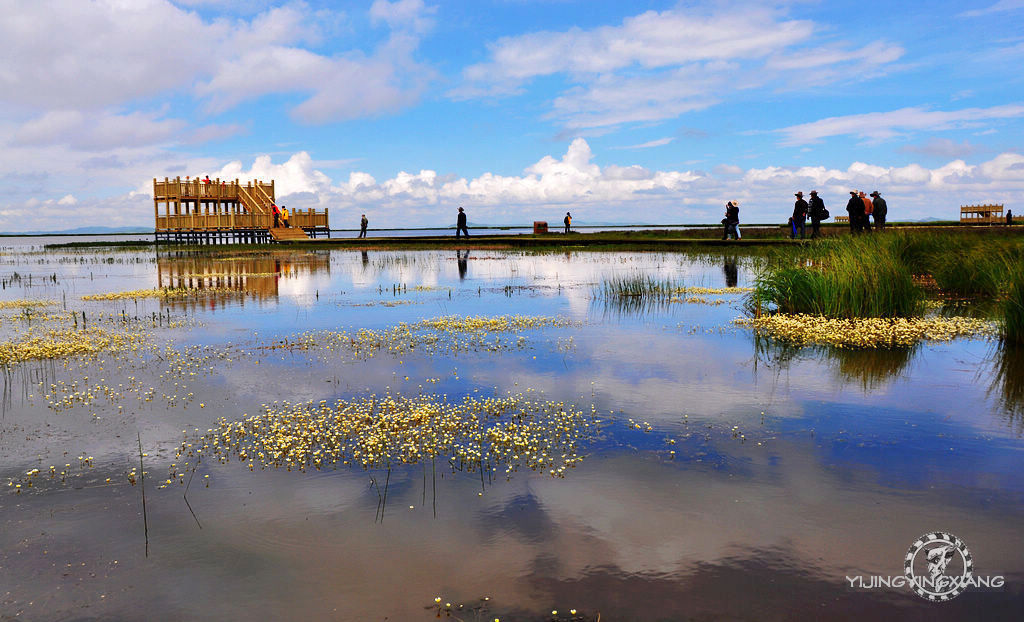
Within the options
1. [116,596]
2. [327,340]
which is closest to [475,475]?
[116,596]

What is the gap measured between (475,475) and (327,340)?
8394 millimetres

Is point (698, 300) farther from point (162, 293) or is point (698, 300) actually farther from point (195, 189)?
point (195, 189)

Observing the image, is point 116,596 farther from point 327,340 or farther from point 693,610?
point 327,340

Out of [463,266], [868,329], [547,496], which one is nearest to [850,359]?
[868,329]

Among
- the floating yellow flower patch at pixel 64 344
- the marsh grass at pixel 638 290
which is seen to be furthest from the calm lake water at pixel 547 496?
the marsh grass at pixel 638 290

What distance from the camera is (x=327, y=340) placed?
14.6m

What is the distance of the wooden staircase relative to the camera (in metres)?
60.3

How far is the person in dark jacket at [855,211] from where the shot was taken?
31484 mm

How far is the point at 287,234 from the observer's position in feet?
202

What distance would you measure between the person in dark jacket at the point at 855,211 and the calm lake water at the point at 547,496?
2013 cm

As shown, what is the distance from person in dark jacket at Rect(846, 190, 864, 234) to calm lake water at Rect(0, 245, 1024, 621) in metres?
20.1

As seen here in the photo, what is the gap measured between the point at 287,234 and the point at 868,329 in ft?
179

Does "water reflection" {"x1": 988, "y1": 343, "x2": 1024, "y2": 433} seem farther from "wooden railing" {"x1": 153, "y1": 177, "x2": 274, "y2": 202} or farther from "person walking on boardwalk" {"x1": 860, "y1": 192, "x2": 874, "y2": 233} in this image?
"wooden railing" {"x1": 153, "y1": 177, "x2": 274, "y2": 202}

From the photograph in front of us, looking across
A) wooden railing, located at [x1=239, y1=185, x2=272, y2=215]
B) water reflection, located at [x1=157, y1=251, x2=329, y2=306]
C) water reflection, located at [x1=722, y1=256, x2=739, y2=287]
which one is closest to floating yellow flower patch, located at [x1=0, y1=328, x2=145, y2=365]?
water reflection, located at [x1=157, y1=251, x2=329, y2=306]
